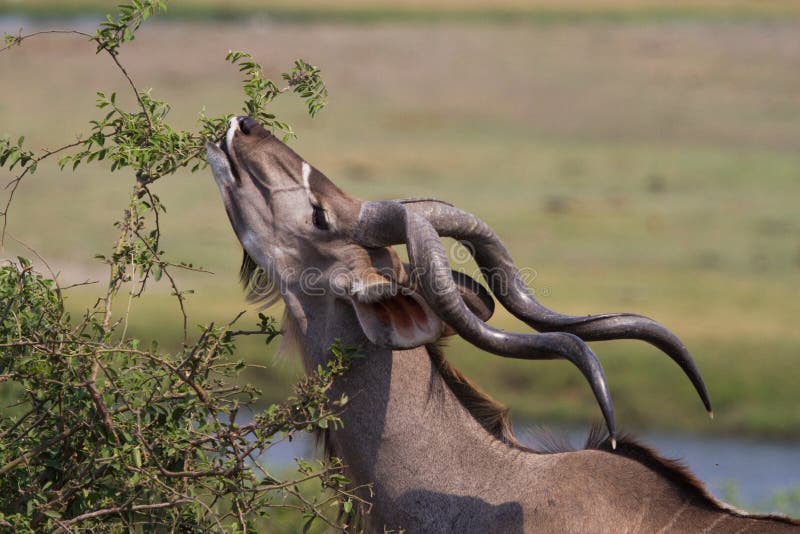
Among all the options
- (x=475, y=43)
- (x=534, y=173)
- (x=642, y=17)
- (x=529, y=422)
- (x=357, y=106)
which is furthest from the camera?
(x=642, y=17)

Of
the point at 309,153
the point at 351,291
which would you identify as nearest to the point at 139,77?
the point at 309,153

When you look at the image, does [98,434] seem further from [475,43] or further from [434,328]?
[475,43]

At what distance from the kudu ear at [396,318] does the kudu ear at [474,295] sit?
436 millimetres

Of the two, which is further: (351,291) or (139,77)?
(139,77)

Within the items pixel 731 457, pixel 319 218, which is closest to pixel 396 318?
pixel 319 218

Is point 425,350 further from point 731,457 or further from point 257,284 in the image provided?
point 731,457

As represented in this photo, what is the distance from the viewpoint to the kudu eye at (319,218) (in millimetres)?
5750

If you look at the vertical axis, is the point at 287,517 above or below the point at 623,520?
below

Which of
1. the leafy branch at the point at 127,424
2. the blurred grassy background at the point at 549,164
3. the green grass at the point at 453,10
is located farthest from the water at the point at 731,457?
the green grass at the point at 453,10

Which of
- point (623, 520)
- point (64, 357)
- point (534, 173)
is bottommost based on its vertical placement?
point (534, 173)

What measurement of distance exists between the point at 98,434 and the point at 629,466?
223 centimetres

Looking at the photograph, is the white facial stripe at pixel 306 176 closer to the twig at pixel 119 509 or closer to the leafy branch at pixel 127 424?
the leafy branch at pixel 127 424

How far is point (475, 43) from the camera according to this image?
4019 centimetres

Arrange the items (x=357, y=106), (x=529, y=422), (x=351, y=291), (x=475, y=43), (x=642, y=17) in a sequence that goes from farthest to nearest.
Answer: (x=642, y=17) → (x=475, y=43) → (x=357, y=106) → (x=529, y=422) → (x=351, y=291)
